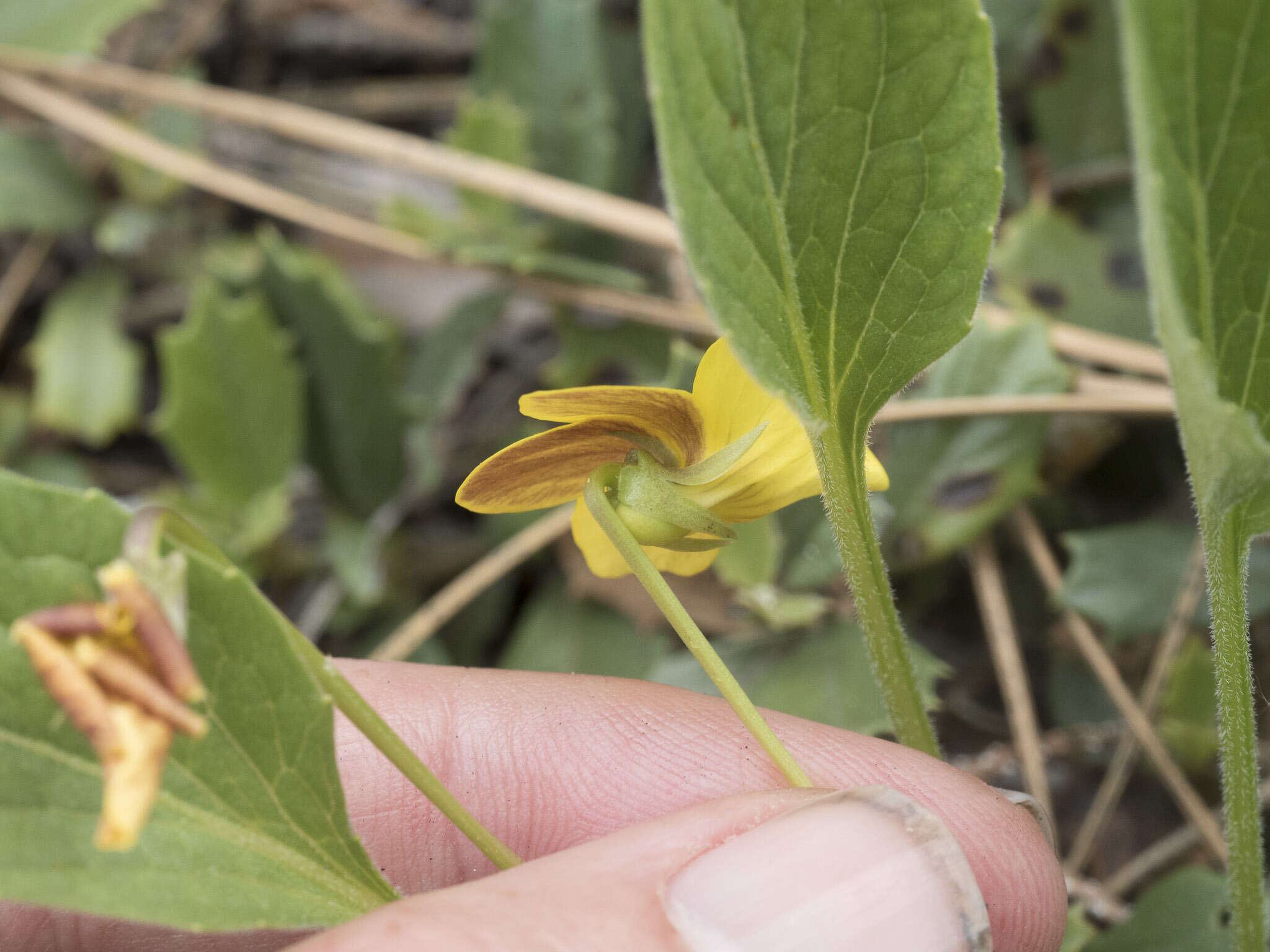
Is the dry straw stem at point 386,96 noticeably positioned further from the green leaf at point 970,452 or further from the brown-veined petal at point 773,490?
the brown-veined petal at point 773,490

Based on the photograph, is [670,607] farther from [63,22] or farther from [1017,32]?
[63,22]

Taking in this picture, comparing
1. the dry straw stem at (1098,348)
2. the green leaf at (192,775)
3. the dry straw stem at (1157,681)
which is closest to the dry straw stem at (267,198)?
the dry straw stem at (1098,348)

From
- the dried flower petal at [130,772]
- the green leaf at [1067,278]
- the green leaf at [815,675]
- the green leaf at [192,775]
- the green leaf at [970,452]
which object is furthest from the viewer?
the green leaf at [1067,278]

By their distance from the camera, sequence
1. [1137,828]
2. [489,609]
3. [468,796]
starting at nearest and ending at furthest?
A: [468,796]
[1137,828]
[489,609]

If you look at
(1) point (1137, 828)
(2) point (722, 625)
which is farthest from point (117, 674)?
(1) point (1137, 828)

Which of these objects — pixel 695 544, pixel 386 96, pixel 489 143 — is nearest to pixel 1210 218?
pixel 695 544

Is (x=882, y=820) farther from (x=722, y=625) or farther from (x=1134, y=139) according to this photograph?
(x=722, y=625)
